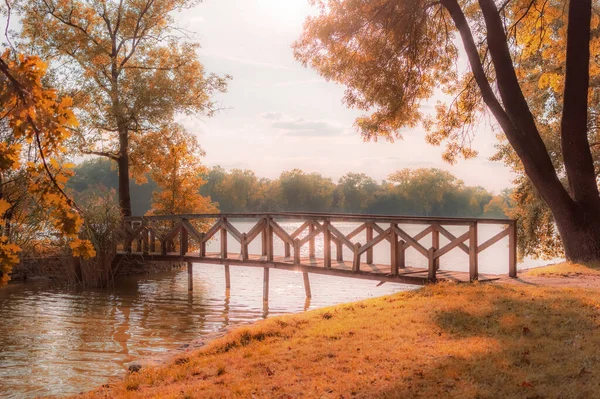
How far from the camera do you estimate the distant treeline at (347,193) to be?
7756cm

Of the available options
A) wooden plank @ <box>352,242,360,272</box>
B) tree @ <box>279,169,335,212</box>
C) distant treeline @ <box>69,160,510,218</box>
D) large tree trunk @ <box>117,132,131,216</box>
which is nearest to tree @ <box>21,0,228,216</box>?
large tree trunk @ <box>117,132,131,216</box>

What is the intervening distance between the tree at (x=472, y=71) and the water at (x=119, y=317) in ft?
20.1

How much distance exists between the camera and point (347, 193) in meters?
91.7

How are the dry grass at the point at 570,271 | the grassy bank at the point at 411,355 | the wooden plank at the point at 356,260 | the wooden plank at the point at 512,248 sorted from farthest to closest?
the wooden plank at the point at 356,260 → the dry grass at the point at 570,271 → the wooden plank at the point at 512,248 → the grassy bank at the point at 411,355

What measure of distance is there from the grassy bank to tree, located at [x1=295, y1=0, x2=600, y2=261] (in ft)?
16.7

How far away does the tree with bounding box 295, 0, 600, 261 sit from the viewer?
13.6 meters

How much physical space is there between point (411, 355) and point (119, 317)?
32.8ft

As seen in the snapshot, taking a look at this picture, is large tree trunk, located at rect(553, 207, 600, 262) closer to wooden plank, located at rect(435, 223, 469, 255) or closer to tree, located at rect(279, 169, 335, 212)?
wooden plank, located at rect(435, 223, 469, 255)

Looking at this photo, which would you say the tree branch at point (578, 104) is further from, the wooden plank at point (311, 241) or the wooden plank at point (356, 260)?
the wooden plank at point (311, 241)

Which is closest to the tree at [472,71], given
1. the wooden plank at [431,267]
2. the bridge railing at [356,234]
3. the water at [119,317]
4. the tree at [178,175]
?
the bridge railing at [356,234]

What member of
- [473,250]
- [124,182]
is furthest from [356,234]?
[124,182]

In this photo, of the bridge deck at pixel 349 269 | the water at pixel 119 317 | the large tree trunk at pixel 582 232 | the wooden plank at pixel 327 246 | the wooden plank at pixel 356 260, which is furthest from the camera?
the wooden plank at pixel 327 246

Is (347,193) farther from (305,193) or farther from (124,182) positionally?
(124,182)

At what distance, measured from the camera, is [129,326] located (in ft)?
43.0
